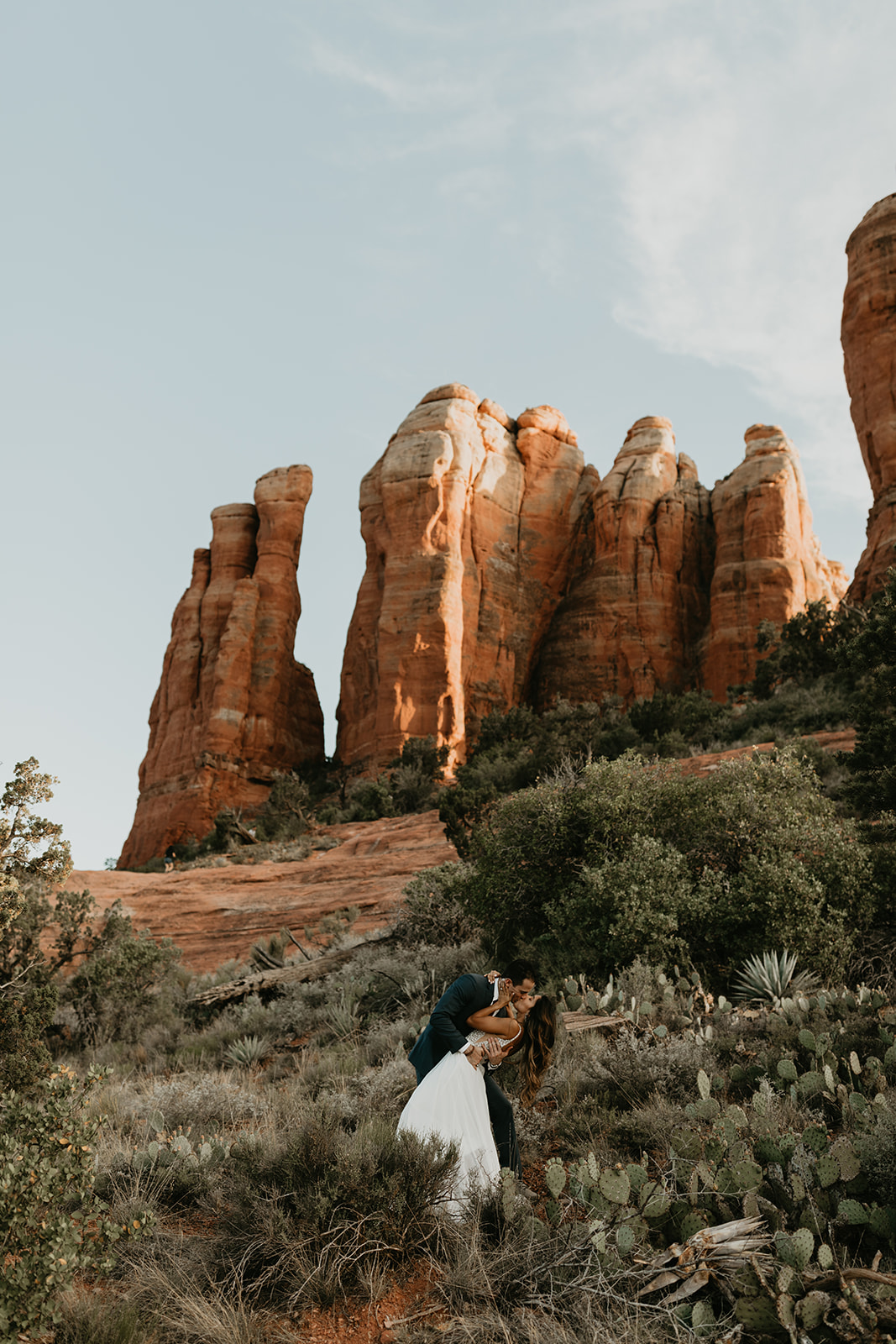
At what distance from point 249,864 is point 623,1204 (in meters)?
18.8

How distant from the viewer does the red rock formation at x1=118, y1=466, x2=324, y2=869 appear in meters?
38.2

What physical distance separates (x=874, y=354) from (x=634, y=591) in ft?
45.1

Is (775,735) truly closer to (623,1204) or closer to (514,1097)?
(514,1097)

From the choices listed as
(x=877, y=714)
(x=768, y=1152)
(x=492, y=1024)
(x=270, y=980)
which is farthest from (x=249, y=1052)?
(x=877, y=714)

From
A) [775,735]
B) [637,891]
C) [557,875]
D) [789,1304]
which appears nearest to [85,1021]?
[557,875]

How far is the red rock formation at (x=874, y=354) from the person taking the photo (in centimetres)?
3147

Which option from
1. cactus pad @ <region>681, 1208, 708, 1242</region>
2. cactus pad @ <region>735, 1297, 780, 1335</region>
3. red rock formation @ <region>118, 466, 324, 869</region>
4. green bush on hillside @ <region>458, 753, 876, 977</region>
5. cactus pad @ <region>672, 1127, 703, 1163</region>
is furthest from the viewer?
red rock formation @ <region>118, 466, 324, 869</region>

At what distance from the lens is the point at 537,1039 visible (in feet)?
15.5

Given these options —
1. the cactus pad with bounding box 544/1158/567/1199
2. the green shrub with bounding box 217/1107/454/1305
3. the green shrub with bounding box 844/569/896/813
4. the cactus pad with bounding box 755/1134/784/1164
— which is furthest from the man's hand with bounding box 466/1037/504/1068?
the green shrub with bounding box 844/569/896/813

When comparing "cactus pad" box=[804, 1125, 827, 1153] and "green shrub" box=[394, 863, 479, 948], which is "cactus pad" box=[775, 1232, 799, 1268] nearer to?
"cactus pad" box=[804, 1125, 827, 1153]

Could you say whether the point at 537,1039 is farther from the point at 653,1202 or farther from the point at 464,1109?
the point at 653,1202

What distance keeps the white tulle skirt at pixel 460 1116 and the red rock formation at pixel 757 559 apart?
33.6 metres

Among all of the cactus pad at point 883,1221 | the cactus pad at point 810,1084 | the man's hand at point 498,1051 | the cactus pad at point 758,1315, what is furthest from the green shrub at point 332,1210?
the cactus pad at point 810,1084

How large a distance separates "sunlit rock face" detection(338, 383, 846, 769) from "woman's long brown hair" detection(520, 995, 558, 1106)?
2996cm
